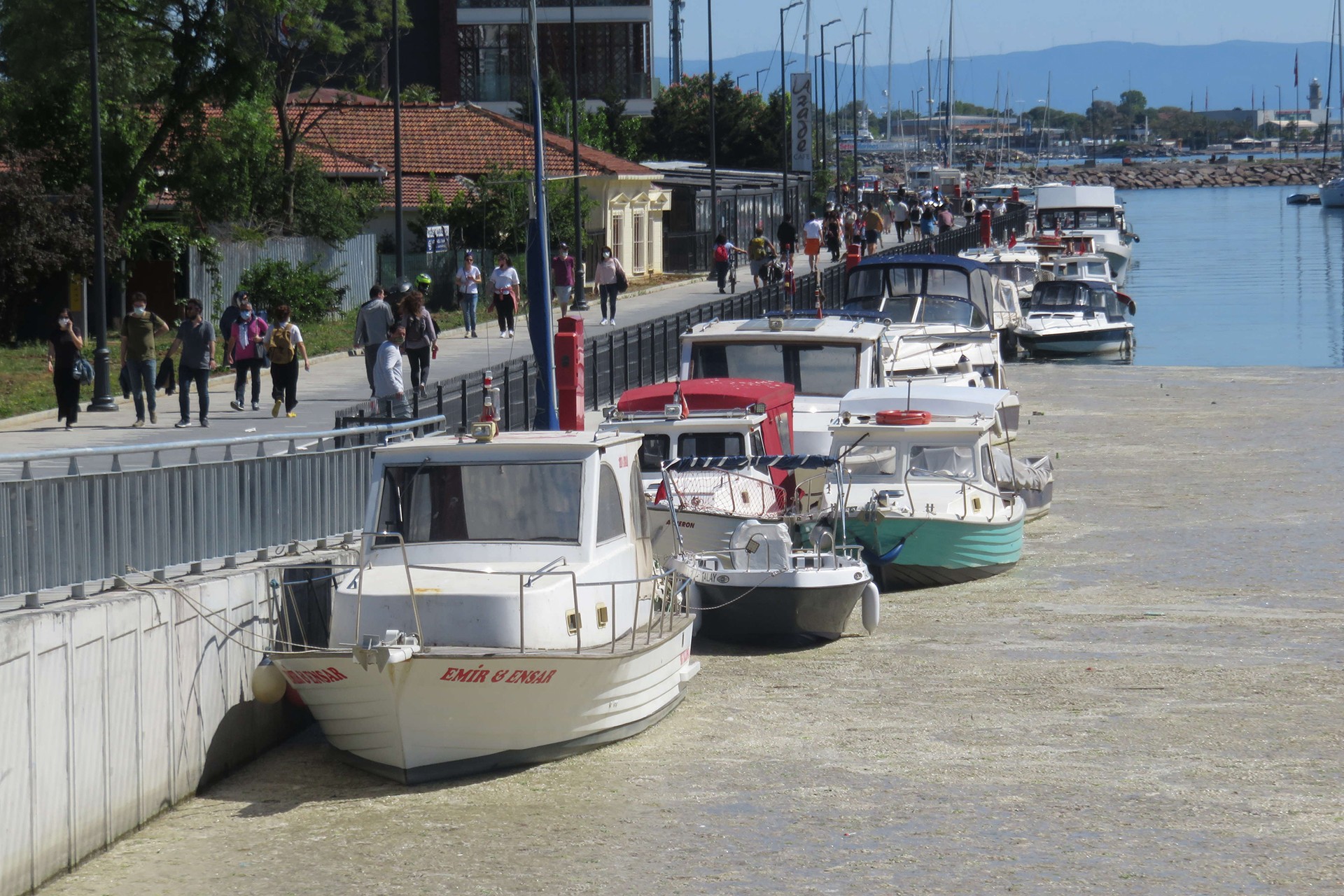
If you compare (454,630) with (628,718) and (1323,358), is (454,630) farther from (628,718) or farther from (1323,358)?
(1323,358)

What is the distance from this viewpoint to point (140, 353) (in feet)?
83.3

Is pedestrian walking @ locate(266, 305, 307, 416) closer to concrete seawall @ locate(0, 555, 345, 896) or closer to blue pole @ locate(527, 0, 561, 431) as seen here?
blue pole @ locate(527, 0, 561, 431)

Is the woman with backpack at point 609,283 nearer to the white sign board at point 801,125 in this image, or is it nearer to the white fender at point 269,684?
the white fender at point 269,684

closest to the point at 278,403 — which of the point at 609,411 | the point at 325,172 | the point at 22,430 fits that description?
the point at 22,430

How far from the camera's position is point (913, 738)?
13930mm

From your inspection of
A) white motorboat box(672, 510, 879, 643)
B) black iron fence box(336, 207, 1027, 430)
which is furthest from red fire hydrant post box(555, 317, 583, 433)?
white motorboat box(672, 510, 879, 643)

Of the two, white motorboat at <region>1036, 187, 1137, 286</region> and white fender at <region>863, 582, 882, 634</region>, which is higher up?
white motorboat at <region>1036, 187, 1137, 286</region>

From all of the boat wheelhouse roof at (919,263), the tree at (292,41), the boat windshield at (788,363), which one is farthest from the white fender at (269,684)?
the tree at (292,41)

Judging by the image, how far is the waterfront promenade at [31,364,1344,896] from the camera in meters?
11.0

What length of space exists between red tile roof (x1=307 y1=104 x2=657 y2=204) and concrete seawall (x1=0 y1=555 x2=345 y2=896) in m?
36.9

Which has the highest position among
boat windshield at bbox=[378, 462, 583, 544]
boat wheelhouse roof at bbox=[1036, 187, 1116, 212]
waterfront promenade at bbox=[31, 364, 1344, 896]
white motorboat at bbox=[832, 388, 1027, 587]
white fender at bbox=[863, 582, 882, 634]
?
boat wheelhouse roof at bbox=[1036, 187, 1116, 212]

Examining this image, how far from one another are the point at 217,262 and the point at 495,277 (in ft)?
22.8

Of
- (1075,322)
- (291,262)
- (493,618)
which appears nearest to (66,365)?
(493,618)

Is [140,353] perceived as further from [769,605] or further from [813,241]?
[813,241]
